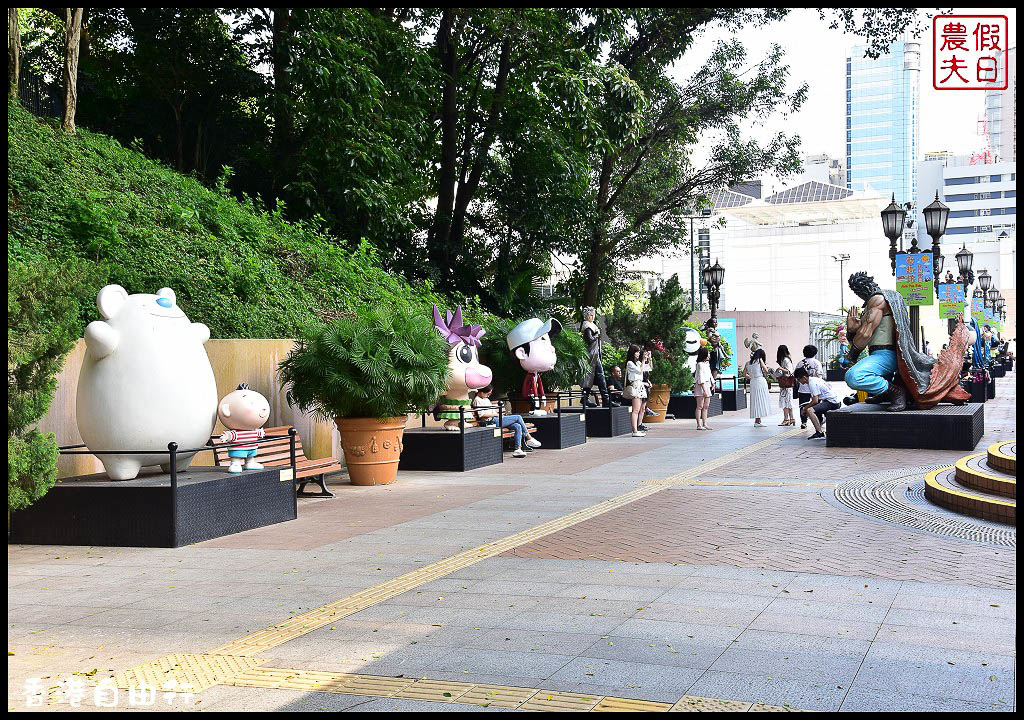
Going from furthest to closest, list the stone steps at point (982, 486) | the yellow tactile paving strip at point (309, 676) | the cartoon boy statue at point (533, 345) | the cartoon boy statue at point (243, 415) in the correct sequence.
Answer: the cartoon boy statue at point (533, 345) < the cartoon boy statue at point (243, 415) < the stone steps at point (982, 486) < the yellow tactile paving strip at point (309, 676)

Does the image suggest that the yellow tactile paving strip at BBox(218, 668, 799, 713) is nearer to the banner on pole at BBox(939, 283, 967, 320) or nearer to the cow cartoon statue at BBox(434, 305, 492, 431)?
the cow cartoon statue at BBox(434, 305, 492, 431)

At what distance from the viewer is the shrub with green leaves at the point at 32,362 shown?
8117 mm

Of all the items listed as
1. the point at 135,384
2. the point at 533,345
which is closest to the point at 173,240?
the point at 533,345

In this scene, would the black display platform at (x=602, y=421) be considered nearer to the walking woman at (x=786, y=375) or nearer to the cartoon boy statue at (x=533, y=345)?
the cartoon boy statue at (x=533, y=345)

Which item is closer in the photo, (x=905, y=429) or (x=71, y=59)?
(x=905, y=429)

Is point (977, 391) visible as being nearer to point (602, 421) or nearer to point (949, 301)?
point (949, 301)

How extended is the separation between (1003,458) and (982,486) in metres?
0.58

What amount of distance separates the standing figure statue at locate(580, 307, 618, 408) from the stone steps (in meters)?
9.81

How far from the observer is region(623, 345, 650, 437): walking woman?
67.9ft

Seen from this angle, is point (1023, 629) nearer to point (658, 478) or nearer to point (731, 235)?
point (658, 478)

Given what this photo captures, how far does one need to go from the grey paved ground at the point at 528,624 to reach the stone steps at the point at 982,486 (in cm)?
315

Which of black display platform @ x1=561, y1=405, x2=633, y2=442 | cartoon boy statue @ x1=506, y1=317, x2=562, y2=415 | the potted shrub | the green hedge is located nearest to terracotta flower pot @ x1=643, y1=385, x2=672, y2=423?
black display platform @ x1=561, y1=405, x2=633, y2=442

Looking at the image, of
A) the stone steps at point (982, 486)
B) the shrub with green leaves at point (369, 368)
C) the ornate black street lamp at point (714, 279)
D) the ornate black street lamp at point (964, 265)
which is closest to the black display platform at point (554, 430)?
the shrub with green leaves at point (369, 368)

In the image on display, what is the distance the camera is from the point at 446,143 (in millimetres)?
24641
